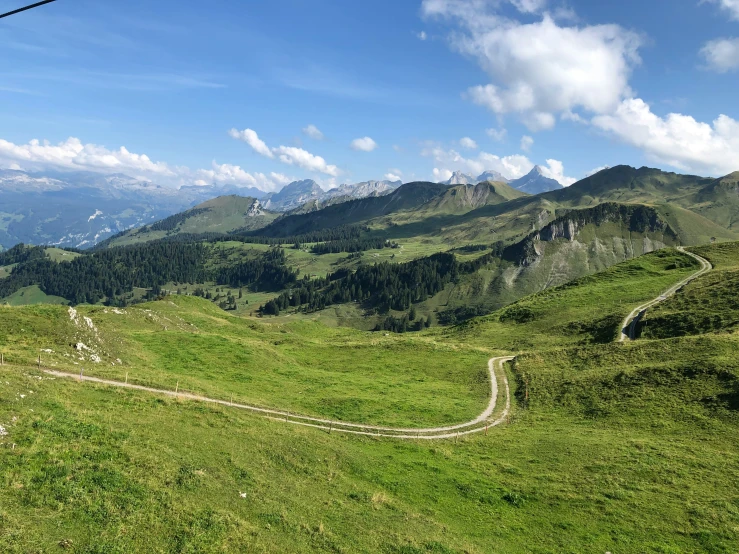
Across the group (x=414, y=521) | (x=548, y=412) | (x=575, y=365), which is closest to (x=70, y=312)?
(x=414, y=521)

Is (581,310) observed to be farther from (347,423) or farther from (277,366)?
(347,423)

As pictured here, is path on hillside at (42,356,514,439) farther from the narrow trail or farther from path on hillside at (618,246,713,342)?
path on hillside at (618,246,713,342)

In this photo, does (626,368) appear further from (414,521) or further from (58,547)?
(58,547)

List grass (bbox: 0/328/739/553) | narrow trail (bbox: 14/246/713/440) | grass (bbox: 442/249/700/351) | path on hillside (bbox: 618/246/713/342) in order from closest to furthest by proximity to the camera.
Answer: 1. grass (bbox: 0/328/739/553)
2. narrow trail (bbox: 14/246/713/440)
3. path on hillside (bbox: 618/246/713/342)
4. grass (bbox: 442/249/700/351)

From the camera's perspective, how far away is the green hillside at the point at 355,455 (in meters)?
18.6

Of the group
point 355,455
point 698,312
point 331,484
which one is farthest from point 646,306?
point 331,484

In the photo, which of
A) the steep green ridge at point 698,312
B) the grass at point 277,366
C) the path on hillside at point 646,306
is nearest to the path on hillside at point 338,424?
the grass at point 277,366

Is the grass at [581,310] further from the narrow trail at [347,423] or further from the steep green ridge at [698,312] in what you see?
the narrow trail at [347,423]

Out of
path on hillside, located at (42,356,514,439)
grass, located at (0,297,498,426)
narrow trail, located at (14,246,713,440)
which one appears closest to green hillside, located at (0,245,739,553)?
grass, located at (0,297,498,426)

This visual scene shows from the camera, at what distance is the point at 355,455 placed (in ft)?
106

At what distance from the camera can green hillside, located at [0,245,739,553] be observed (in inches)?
731

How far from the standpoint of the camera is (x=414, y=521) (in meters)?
23.8

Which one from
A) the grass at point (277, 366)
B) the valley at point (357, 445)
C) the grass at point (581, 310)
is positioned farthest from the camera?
the grass at point (581, 310)

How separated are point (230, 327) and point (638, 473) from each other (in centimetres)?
8164
